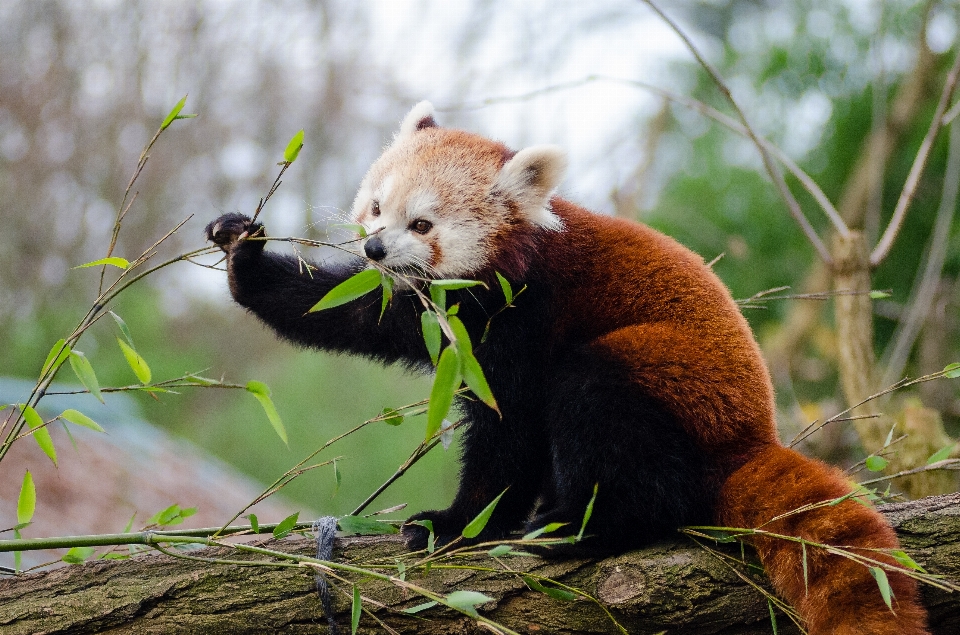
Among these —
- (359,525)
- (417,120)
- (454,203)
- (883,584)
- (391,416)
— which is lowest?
(883,584)

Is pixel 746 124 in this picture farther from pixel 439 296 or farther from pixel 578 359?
pixel 439 296

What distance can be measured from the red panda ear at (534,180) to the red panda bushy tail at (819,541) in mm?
954

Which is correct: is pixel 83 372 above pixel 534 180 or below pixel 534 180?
below

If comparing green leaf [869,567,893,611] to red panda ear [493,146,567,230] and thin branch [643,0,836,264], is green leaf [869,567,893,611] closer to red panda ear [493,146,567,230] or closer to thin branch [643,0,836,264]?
red panda ear [493,146,567,230]

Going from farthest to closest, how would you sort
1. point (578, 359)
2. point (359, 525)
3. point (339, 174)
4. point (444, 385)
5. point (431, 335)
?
1. point (339, 174)
2. point (578, 359)
3. point (359, 525)
4. point (431, 335)
5. point (444, 385)

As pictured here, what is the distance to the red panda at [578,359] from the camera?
5.99ft

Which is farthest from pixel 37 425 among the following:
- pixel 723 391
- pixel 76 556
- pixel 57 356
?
pixel 723 391

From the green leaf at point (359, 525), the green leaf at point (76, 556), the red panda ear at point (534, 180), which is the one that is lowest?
the green leaf at point (359, 525)

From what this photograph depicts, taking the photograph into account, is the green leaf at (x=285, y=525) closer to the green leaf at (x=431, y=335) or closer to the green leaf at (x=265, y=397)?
the green leaf at (x=265, y=397)

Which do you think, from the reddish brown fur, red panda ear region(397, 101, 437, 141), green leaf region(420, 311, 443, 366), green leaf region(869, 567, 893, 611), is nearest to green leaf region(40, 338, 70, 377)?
green leaf region(420, 311, 443, 366)

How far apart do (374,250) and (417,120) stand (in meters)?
0.80

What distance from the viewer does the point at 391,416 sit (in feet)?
6.38

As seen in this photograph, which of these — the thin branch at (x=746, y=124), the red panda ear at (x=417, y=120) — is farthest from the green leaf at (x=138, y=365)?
the thin branch at (x=746, y=124)

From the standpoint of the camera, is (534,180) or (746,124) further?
(746,124)
